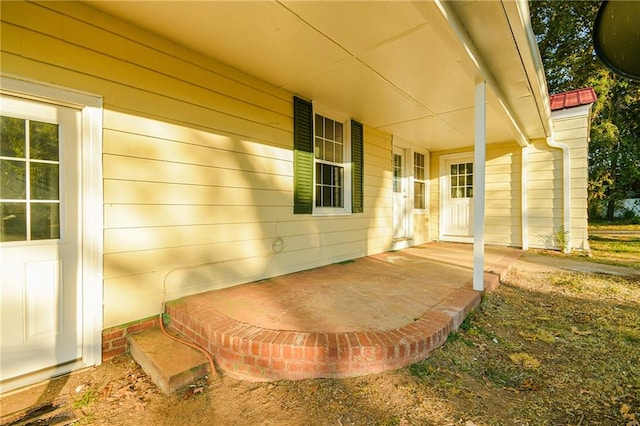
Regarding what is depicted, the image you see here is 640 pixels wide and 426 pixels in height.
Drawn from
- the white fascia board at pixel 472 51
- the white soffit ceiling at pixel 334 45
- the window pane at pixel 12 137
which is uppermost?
the white soffit ceiling at pixel 334 45

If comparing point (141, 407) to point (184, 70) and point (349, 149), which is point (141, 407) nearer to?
point (184, 70)

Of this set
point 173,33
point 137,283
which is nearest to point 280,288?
point 137,283

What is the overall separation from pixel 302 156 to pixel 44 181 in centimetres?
248

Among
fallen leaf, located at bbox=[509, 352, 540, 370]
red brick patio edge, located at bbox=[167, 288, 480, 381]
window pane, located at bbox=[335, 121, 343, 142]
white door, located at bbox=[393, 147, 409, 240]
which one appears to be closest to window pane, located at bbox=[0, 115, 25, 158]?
red brick patio edge, located at bbox=[167, 288, 480, 381]

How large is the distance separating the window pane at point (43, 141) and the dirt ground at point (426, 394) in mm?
1499

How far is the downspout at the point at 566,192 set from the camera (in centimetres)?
553

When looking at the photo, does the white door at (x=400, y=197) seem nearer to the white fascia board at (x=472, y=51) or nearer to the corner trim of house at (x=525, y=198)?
the white fascia board at (x=472, y=51)

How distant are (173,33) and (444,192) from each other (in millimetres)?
6316

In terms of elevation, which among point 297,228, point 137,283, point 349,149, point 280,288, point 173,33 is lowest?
point 280,288

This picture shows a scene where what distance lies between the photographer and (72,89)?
202 cm

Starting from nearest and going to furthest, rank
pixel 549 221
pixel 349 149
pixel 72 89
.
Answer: pixel 72 89 < pixel 349 149 < pixel 549 221

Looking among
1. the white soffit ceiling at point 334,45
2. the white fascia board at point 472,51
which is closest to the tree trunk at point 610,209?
the white fascia board at point 472,51

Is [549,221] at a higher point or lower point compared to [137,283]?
higher

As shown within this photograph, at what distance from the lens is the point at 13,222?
6.06 feet
